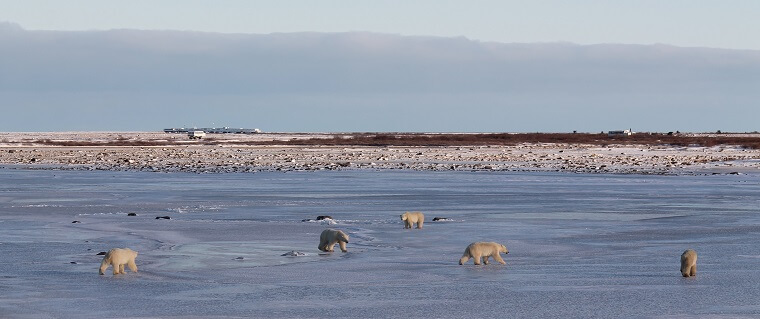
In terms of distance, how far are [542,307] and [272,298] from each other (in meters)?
2.58

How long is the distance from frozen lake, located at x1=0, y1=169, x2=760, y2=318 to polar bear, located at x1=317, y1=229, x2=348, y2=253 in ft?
0.63

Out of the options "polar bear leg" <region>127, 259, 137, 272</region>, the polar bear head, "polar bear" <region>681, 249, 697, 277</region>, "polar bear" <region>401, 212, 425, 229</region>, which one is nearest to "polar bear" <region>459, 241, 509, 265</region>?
the polar bear head

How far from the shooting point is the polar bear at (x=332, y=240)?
15531 mm

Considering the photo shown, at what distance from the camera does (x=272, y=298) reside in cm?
1162

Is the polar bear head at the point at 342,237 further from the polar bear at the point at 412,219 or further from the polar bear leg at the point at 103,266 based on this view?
the polar bear at the point at 412,219

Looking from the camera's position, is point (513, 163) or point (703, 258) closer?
point (703, 258)

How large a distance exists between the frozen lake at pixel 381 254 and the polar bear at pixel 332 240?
0.63 ft

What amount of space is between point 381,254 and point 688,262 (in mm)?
4254

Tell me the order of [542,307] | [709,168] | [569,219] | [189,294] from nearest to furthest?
1. [542,307]
2. [189,294]
3. [569,219]
4. [709,168]

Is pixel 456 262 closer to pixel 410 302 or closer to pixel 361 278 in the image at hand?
pixel 361 278

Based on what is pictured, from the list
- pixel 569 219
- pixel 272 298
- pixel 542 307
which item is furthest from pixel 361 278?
pixel 569 219

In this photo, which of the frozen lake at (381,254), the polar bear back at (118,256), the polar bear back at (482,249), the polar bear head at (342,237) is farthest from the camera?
the polar bear head at (342,237)

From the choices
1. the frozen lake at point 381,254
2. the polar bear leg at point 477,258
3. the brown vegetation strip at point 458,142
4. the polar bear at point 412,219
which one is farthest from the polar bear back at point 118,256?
the brown vegetation strip at point 458,142

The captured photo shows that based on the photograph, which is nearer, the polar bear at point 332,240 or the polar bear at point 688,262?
the polar bear at point 688,262
